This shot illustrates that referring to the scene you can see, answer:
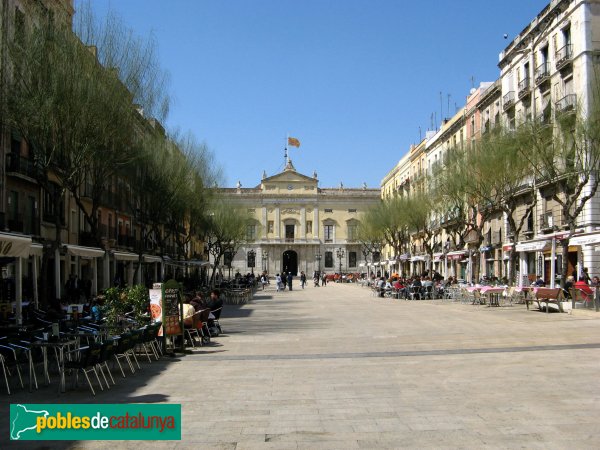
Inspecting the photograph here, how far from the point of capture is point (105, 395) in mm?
9211

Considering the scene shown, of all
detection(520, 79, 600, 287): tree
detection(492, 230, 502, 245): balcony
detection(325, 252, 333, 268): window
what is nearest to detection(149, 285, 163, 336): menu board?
detection(520, 79, 600, 287): tree

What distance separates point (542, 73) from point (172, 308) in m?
29.5

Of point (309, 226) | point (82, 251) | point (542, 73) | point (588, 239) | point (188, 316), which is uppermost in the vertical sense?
point (542, 73)

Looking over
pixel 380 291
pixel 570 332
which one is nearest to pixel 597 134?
pixel 570 332

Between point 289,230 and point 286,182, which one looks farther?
point 286,182

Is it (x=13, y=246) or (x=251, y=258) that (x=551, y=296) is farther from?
(x=251, y=258)

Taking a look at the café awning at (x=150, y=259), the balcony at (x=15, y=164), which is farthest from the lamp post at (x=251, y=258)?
the balcony at (x=15, y=164)

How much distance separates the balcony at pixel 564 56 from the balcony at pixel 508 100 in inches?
254

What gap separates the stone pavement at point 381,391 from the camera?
21.6ft

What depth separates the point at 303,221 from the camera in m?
102

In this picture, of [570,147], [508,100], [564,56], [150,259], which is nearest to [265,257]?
[508,100]

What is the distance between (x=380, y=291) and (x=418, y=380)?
31468 millimetres

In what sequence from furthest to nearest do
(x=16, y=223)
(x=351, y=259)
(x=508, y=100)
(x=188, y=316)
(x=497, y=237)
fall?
(x=351, y=259)
(x=497, y=237)
(x=508, y=100)
(x=16, y=223)
(x=188, y=316)

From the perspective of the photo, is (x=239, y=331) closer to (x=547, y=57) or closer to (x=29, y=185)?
(x=29, y=185)
